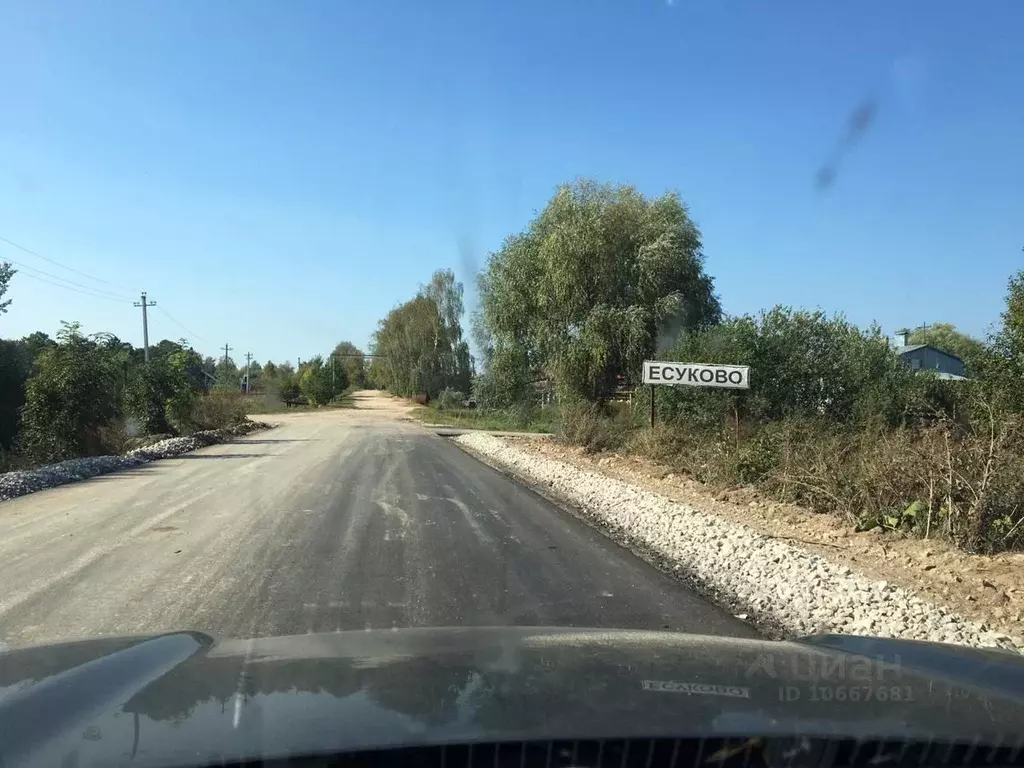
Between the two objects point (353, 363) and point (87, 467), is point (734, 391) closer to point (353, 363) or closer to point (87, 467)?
point (87, 467)

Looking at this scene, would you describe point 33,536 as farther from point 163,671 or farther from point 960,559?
point 960,559

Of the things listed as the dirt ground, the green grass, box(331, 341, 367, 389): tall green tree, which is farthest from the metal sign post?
box(331, 341, 367, 389): tall green tree

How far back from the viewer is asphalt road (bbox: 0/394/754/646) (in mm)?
6418

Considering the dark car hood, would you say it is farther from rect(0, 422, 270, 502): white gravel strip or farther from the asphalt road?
rect(0, 422, 270, 502): white gravel strip

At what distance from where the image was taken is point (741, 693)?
3.08 metres

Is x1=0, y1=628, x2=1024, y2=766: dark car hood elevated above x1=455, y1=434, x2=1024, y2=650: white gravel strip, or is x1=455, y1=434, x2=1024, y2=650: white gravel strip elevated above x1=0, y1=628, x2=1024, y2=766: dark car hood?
x1=0, y1=628, x2=1024, y2=766: dark car hood

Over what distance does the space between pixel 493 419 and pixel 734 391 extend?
88.8 ft

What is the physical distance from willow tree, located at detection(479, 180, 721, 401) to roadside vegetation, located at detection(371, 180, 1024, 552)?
5 cm

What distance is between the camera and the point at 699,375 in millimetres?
17094

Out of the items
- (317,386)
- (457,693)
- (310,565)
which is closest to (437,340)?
(317,386)

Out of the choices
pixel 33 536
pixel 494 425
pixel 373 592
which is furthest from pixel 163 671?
pixel 494 425

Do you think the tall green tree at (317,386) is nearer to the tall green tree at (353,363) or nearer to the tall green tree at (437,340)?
the tall green tree at (437,340)

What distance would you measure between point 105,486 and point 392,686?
14668 mm

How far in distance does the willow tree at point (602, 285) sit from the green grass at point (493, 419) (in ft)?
6.91
